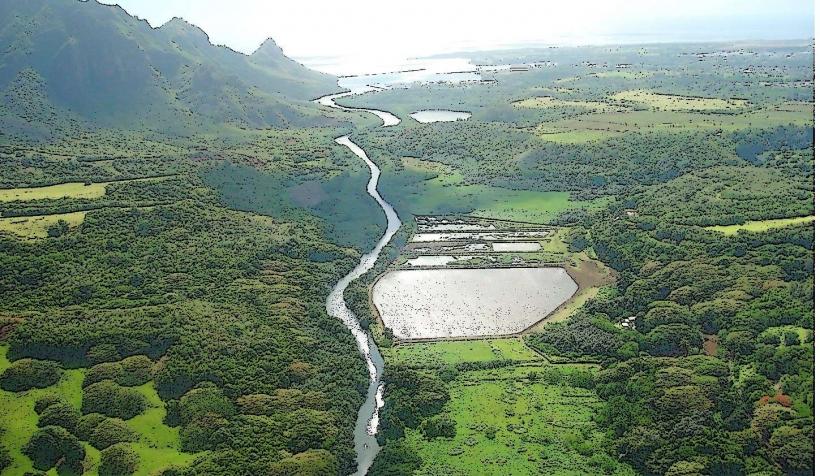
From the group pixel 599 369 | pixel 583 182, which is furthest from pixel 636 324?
pixel 583 182

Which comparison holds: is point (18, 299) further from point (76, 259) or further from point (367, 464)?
→ point (367, 464)

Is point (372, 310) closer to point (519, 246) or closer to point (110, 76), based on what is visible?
point (519, 246)

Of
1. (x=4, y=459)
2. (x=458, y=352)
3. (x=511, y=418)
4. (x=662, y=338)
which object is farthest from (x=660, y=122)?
(x=4, y=459)

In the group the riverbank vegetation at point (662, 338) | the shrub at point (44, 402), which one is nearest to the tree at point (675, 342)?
the riverbank vegetation at point (662, 338)

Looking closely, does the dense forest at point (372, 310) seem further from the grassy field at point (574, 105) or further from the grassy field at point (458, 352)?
the grassy field at point (574, 105)

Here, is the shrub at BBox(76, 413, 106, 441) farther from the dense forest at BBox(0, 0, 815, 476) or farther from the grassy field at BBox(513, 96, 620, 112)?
the grassy field at BBox(513, 96, 620, 112)

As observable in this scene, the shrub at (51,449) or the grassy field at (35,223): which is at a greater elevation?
the grassy field at (35,223)

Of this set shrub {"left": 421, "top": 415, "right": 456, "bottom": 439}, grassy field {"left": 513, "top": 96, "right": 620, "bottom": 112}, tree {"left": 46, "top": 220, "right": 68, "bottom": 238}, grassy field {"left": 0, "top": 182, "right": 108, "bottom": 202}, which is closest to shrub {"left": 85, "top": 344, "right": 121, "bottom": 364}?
tree {"left": 46, "top": 220, "right": 68, "bottom": 238}
